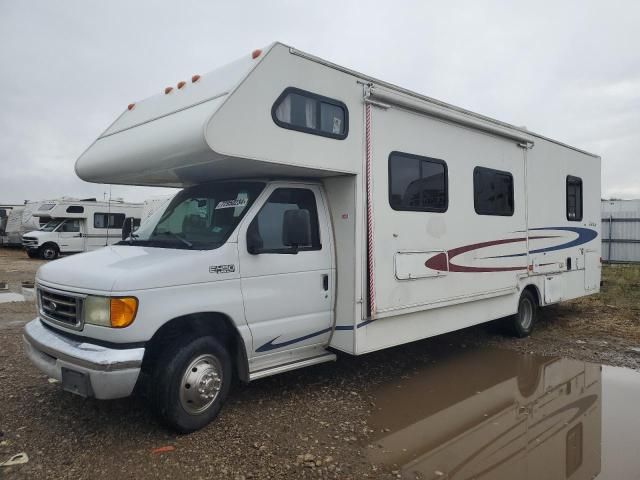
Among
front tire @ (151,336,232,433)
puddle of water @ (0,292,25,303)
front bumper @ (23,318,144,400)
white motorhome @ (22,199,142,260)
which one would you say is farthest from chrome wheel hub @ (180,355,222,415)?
white motorhome @ (22,199,142,260)

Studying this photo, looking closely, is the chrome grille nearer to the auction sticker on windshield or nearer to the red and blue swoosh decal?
the auction sticker on windshield

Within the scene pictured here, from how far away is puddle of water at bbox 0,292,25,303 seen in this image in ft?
34.0

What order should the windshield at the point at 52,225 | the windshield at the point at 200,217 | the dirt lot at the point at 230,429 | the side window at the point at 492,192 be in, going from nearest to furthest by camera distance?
the dirt lot at the point at 230,429
the windshield at the point at 200,217
the side window at the point at 492,192
the windshield at the point at 52,225

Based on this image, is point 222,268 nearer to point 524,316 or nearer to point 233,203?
point 233,203

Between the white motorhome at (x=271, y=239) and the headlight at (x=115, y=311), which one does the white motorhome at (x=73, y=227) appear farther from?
the headlight at (x=115, y=311)

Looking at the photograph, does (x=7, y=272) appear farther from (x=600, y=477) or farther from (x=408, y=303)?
(x=600, y=477)

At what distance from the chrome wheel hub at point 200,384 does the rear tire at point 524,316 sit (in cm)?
523

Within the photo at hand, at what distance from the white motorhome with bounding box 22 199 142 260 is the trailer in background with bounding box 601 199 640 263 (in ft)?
68.1

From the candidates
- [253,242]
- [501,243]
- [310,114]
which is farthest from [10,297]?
[501,243]

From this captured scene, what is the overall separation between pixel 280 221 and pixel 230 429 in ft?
6.33

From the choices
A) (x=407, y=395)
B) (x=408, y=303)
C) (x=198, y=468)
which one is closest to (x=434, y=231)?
(x=408, y=303)

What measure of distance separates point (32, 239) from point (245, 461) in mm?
21843

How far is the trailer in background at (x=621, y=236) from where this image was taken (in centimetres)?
2002

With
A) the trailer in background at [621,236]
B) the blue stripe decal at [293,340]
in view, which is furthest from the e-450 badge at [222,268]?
the trailer in background at [621,236]
